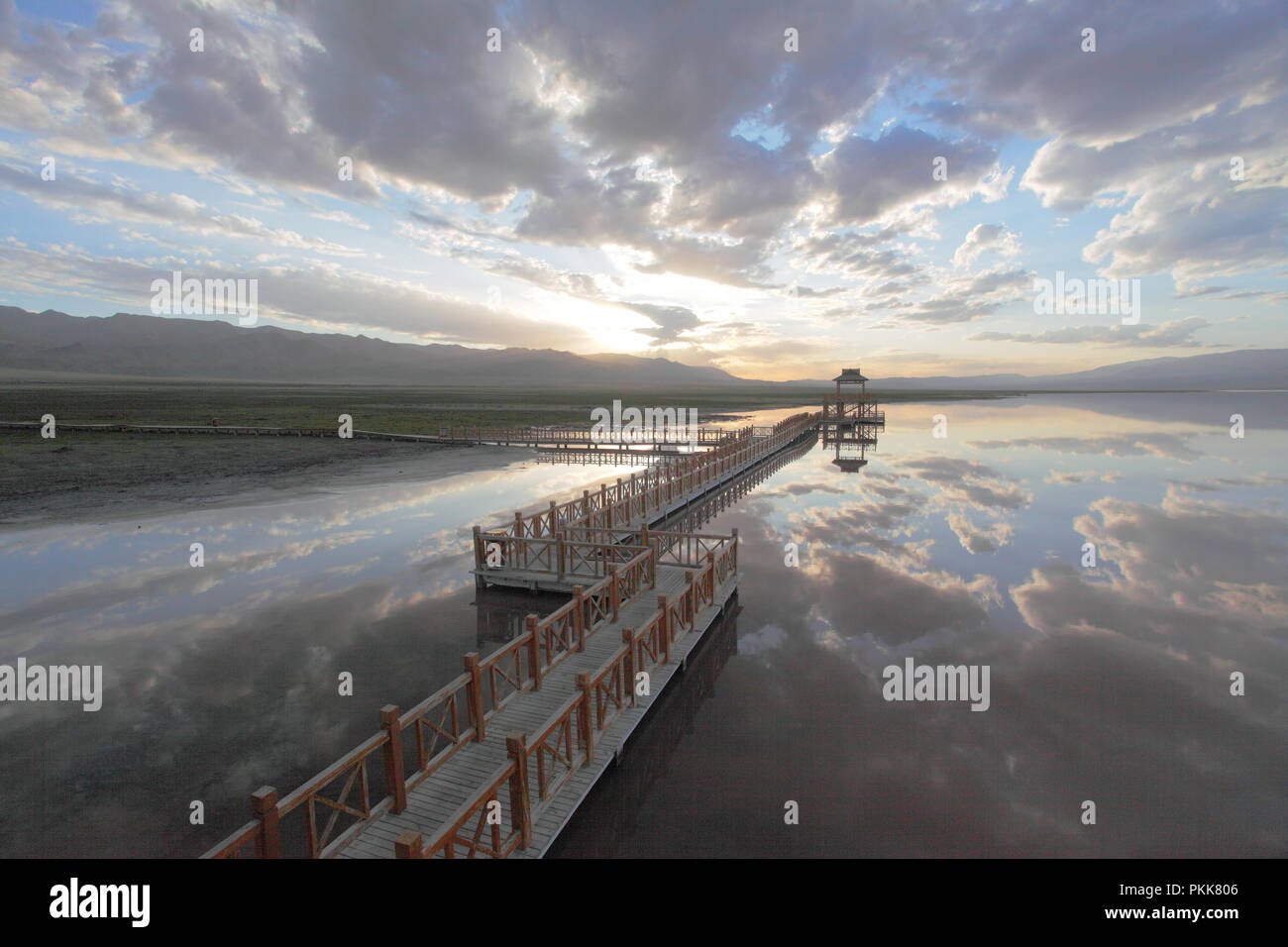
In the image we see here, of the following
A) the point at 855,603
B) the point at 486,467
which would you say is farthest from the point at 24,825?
the point at 486,467

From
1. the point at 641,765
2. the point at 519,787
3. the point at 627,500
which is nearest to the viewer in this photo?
the point at 519,787

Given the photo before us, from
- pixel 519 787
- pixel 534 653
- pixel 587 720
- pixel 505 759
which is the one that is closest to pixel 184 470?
pixel 534 653

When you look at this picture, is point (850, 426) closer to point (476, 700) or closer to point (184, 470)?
point (184, 470)

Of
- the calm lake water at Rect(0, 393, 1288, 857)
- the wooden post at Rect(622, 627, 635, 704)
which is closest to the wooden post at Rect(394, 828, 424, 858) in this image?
the calm lake water at Rect(0, 393, 1288, 857)

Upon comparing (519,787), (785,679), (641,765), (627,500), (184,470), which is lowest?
(641,765)

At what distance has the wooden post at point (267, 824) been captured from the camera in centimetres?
475

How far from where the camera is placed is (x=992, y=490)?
2611 cm

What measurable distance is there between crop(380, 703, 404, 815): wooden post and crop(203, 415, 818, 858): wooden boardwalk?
0.05 ft

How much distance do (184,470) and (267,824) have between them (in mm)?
35254

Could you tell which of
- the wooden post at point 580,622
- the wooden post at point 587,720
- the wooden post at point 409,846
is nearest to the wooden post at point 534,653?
the wooden post at point 580,622

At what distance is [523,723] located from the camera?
8266 millimetres

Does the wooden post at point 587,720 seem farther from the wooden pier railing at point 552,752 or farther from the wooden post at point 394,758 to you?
the wooden post at point 394,758

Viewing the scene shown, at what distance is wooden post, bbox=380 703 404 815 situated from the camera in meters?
6.33

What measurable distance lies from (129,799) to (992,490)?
29.2 meters
